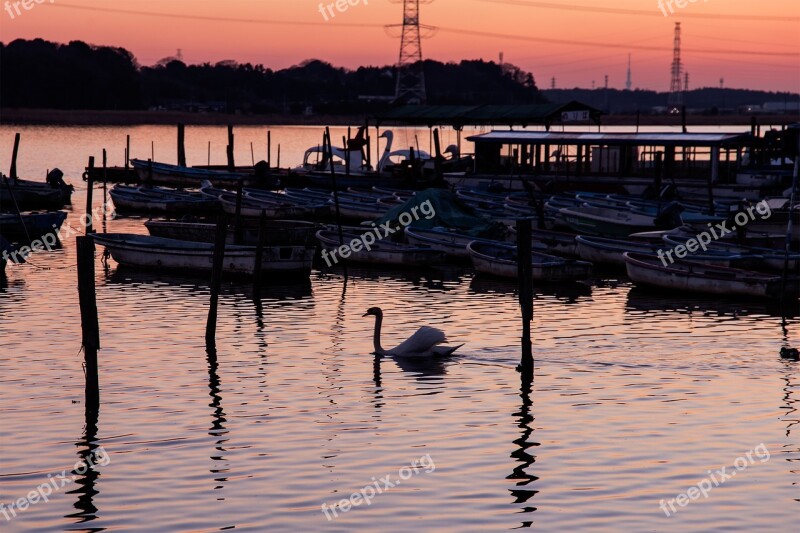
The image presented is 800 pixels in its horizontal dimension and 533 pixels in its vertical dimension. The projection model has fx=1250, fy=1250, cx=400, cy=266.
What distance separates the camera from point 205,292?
37.0 m

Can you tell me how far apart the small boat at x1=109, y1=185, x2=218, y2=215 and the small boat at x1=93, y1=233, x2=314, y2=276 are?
20.4 metres

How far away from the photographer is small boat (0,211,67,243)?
4819cm

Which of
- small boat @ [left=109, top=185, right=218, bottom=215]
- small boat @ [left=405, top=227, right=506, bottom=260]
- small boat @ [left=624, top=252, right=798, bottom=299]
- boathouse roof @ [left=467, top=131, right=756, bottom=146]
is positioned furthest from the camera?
boathouse roof @ [left=467, top=131, right=756, bottom=146]

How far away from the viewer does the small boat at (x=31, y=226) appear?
158 feet

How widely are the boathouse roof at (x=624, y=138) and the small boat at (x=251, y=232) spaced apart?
22.6 metres

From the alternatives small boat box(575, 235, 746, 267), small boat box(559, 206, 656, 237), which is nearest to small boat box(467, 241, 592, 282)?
small boat box(575, 235, 746, 267)

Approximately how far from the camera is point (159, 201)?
63.5 meters

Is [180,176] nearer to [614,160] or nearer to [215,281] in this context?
[614,160]

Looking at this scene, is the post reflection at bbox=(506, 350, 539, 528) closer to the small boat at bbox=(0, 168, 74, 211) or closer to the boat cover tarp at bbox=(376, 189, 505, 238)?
the boat cover tarp at bbox=(376, 189, 505, 238)

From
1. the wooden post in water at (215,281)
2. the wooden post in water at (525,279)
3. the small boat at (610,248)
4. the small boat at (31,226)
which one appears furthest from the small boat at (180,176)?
the wooden post in water at (525,279)

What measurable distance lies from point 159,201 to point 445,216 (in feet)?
71.4

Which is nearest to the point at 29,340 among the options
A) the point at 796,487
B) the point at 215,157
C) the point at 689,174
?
the point at 796,487

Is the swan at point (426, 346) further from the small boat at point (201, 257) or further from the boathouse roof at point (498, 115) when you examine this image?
the boathouse roof at point (498, 115)

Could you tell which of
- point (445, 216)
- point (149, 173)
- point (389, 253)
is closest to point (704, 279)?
point (389, 253)
